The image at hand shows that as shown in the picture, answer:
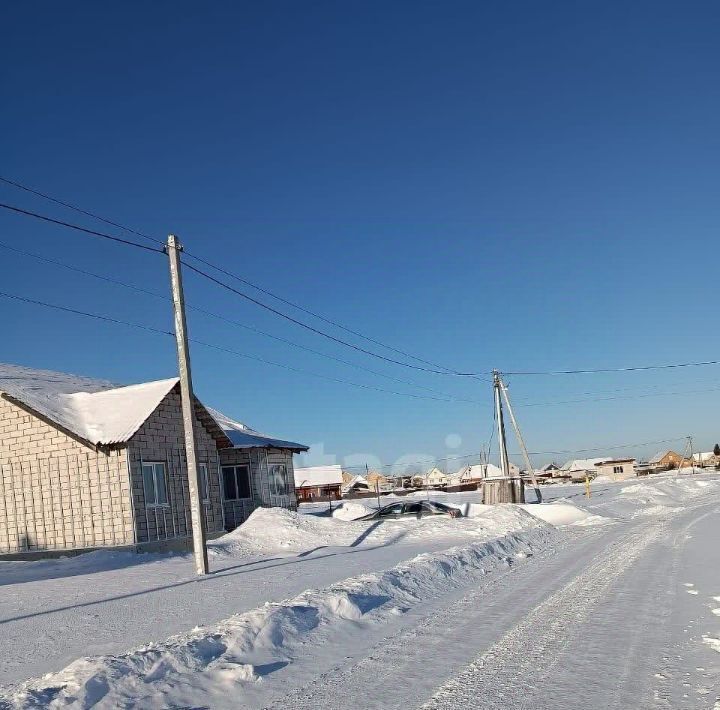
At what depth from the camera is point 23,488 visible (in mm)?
21766

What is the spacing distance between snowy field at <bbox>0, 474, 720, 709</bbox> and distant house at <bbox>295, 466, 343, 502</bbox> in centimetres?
5821

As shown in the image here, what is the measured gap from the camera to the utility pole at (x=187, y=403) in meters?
15.0

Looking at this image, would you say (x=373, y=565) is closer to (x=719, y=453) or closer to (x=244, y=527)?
(x=244, y=527)

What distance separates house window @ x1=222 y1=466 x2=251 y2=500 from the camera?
2925cm

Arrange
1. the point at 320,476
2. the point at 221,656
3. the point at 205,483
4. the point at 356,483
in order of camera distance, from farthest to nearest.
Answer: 1. the point at 356,483
2. the point at 320,476
3. the point at 205,483
4. the point at 221,656

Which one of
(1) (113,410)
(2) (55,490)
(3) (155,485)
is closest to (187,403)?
(3) (155,485)

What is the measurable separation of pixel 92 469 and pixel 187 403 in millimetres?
7283

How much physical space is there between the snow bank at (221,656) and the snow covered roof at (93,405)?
11.3m

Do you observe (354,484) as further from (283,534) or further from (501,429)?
(283,534)

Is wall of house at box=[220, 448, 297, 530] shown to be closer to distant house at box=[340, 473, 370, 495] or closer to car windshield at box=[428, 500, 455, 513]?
car windshield at box=[428, 500, 455, 513]

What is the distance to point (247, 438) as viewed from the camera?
30.3 meters

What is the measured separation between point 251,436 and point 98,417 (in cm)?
922

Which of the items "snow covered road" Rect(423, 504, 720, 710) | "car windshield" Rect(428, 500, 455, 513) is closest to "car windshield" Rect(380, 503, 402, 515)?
"car windshield" Rect(428, 500, 455, 513)

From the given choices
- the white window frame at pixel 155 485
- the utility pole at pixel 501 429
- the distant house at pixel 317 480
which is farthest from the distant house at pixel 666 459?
the white window frame at pixel 155 485
